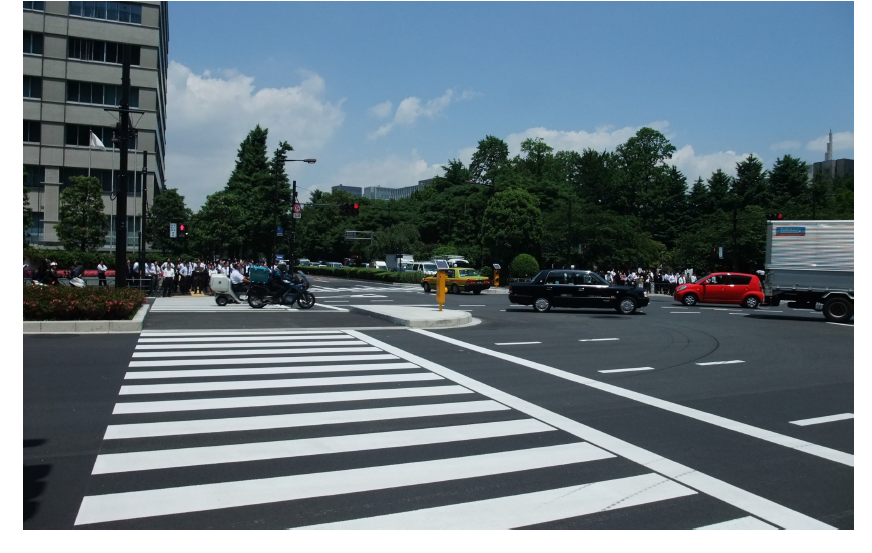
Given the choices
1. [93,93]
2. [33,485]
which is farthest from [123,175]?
[93,93]

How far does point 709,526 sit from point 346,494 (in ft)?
8.79

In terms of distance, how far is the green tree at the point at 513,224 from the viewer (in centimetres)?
5922

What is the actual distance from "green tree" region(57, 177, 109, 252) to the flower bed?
35505mm

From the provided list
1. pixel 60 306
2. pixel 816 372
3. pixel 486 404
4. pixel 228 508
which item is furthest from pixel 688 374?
pixel 60 306

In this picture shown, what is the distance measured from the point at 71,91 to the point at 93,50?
378 cm

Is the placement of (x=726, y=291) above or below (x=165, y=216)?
below

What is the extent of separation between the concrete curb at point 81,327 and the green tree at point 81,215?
36961 mm

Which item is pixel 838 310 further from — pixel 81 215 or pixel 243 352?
pixel 81 215

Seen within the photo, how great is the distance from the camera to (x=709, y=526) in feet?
15.6

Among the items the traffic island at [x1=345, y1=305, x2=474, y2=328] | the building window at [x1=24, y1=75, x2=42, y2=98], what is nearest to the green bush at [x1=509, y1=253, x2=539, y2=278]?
the traffic island at [x1=345, y1=305, x2=474, y2=328]

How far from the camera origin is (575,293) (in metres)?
25.3

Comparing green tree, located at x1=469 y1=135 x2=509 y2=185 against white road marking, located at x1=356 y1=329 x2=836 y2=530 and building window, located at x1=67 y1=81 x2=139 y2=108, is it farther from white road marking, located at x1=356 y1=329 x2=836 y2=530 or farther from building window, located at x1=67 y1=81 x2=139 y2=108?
white road marking, located at x1=356 y1=329 x2=836 y2=530

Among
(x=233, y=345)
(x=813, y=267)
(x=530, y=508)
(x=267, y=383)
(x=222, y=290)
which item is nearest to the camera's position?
(x=530, y=508)

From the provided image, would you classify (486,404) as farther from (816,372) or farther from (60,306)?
(60,306)
